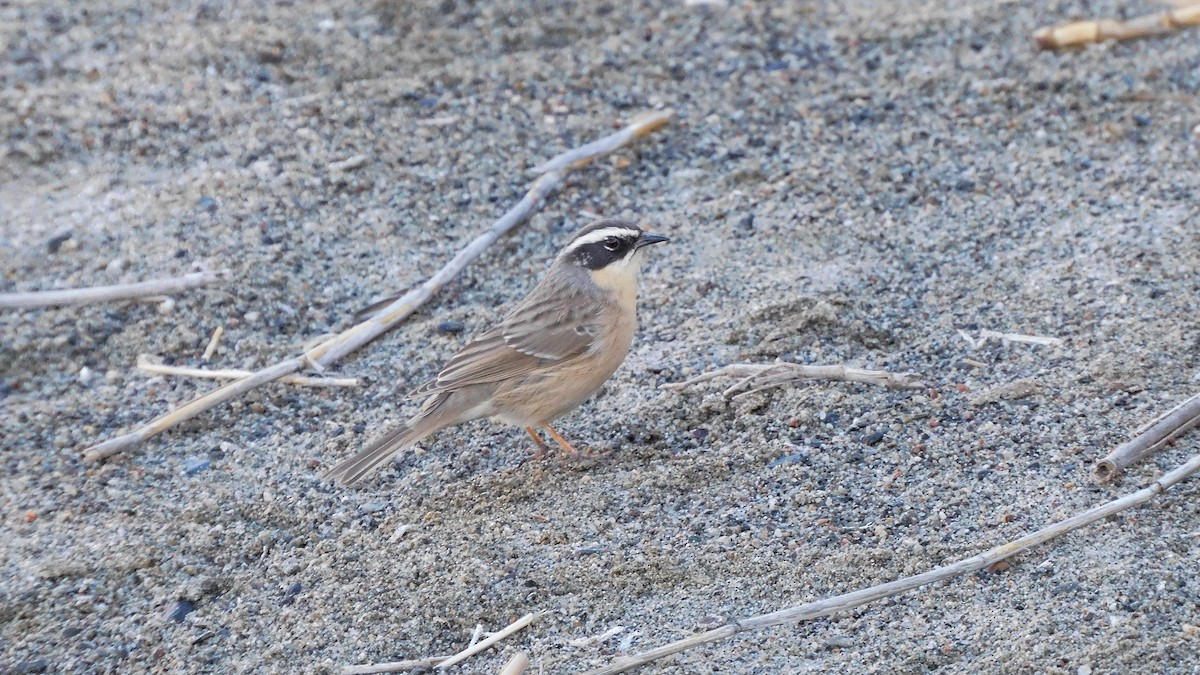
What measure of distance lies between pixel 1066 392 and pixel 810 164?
263 cm

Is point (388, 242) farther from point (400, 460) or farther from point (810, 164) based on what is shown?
point (810, 164)

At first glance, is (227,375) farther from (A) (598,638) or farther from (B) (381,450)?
(A) (598,638)

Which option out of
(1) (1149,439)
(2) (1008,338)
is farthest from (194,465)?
(1) (1149,439)

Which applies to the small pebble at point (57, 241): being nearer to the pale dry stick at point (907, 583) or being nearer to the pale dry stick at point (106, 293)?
the pale dry stick at point (106, 293)

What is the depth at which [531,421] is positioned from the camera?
622 cm

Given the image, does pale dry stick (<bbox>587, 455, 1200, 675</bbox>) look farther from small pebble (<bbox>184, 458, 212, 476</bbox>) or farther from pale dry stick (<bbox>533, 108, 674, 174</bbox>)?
pale dry stick (<bbox>533, 108, 674, 174</bbox>)

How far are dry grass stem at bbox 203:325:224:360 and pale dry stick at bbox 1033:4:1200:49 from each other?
17.8 feet

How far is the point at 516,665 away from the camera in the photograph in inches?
183

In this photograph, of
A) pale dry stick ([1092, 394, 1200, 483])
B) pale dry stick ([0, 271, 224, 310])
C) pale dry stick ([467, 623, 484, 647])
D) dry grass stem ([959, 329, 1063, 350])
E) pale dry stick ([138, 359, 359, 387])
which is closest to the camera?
pale dry stick ([467, 623, 484, 647])

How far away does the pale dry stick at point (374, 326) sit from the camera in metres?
6.43

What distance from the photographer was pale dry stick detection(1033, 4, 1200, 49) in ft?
28.6

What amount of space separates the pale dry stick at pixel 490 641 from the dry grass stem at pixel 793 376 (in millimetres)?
1589

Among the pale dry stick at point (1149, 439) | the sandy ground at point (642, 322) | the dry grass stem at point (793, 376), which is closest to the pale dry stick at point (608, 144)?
the sandy ground at point (642, 322)

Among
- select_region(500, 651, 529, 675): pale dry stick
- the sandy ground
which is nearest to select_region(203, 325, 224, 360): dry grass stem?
the sandy ground
